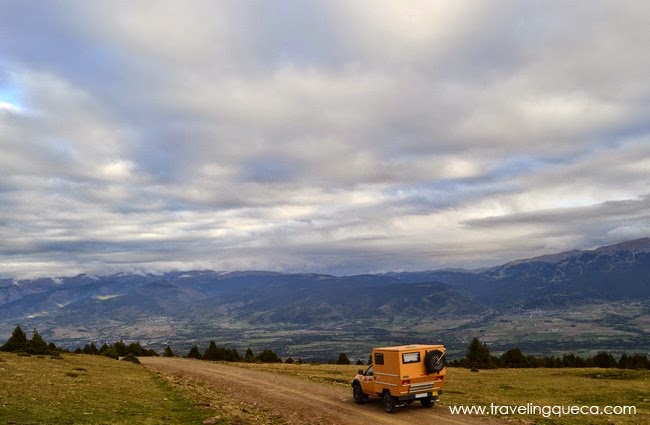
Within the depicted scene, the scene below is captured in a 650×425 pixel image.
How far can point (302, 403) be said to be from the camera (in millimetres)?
30188

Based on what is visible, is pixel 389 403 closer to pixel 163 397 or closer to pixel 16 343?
pixel 163 397

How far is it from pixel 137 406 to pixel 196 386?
1295cm

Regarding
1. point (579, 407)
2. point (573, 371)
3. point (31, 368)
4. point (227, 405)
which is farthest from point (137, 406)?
point (573, 371)

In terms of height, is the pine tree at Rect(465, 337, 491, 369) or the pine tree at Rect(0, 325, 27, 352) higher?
the pine tree at Rect(0, 325, 27, 352)

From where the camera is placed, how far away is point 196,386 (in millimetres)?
39312

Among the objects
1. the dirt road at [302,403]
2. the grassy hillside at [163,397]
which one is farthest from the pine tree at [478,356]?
the dirt road at [302,403]

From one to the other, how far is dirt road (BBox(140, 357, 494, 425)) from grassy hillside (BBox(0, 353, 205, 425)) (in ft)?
9.67

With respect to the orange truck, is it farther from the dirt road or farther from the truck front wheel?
the dirt road

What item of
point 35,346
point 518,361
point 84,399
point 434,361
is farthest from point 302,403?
point 518,361

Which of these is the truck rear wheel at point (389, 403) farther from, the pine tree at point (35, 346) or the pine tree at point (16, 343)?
the pine tree at point (16, 343)

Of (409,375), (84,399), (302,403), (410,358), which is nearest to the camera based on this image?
(409,375)

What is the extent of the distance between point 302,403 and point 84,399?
13.6 metres

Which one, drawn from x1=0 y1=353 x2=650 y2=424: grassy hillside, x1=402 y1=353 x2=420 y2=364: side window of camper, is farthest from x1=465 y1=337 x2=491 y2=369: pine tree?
x1=402 y1=353 x2=420 y2=364: side window of camper

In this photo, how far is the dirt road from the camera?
24781 millimetres
